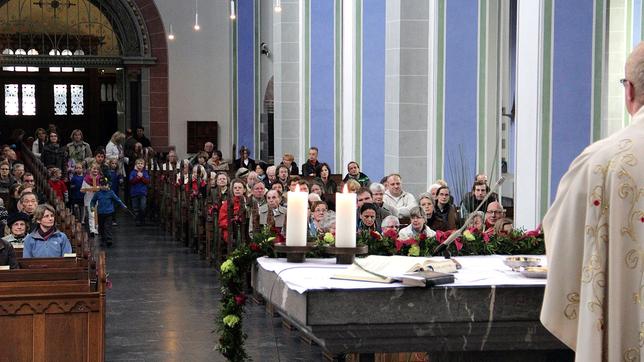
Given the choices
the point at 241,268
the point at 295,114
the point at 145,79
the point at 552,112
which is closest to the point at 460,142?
the point at 552,112

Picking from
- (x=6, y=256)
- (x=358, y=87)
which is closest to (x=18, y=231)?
(x=6, y=256)

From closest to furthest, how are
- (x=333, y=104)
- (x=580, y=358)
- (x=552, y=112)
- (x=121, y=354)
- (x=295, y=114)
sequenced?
1. (x=580, y=358)
2. (x=121, y=354)
3. (x=552, y=112)
4. (x=333, y=104)
5. (x=295, y=114)

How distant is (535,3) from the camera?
12.0 meters

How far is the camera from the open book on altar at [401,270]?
3.83 meters

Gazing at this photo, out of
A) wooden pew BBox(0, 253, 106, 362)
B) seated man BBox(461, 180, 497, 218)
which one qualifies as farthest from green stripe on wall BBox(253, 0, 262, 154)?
wooden pew BBox(0, 253, 106, 362)

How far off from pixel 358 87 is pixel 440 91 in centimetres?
369

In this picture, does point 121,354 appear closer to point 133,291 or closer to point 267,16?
point 133,291

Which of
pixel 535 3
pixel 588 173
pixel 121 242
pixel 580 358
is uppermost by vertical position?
pixel 535 3

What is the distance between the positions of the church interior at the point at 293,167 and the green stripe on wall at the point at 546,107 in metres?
0.02

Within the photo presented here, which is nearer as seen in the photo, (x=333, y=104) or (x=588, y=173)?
(x=588, y=173)

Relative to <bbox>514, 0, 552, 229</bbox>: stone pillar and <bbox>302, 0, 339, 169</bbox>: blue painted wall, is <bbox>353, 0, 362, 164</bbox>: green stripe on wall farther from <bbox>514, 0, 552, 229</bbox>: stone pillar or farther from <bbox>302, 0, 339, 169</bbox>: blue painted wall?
<bbox>514, 0, 552, 229</bbox>: stone pillar

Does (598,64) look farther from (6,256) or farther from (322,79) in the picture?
(322,79)

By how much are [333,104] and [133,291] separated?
28.1ft

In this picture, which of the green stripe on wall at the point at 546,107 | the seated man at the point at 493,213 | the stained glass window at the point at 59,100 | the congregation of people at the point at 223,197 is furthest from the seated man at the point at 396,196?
the stained glass window at the point at 59,100
